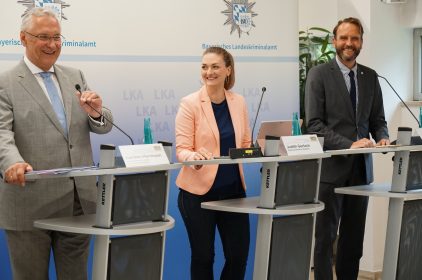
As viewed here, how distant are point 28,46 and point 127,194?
85cm

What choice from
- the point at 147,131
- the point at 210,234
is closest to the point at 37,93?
the point at 147,131

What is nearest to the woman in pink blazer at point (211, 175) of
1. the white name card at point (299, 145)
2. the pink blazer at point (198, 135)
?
the pink blazer at point (198, 135)

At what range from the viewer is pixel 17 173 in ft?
9.74

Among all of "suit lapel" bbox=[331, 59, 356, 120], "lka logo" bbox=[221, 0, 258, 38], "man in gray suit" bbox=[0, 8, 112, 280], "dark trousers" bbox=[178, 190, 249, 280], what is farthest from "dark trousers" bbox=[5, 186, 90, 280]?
"lka logo" bbox=[221, 0, 258, 38]

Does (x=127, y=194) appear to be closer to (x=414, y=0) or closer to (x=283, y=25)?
(x=283, y=25)

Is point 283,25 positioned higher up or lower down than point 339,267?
higher up

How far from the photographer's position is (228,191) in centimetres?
390

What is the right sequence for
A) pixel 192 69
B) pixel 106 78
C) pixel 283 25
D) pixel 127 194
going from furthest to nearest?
pixel 283 25
pixel 192 69
pixel 106 78
pixel 127 194

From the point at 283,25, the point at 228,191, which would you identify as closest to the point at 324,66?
the point at 283,25

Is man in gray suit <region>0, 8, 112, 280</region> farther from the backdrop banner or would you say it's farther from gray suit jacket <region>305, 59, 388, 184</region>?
gray suit jacket <region>305, 59, 388, 184</region>

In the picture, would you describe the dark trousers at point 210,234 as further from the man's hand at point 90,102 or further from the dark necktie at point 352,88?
the dark necktie at point 352,88

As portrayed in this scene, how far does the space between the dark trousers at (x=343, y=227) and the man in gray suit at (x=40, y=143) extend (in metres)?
1.62

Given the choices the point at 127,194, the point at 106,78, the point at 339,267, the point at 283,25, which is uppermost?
the point at 283,25

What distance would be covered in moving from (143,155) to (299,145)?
0.93 m
